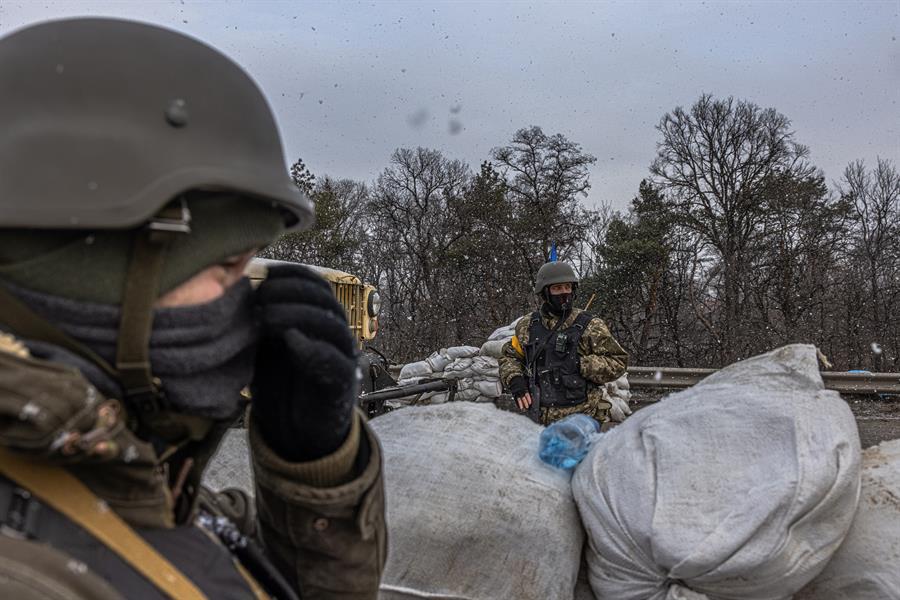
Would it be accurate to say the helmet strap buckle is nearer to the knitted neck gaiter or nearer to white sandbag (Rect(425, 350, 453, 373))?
the knitted neck gaiter

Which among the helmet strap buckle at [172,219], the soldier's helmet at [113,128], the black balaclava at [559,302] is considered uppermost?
the soldier's helmet at [113,128]

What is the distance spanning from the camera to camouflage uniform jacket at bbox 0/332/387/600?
0.63 metres

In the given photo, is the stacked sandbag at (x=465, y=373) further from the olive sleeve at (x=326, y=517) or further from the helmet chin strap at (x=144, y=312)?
the helmet chin strap at (x=144, y=312)

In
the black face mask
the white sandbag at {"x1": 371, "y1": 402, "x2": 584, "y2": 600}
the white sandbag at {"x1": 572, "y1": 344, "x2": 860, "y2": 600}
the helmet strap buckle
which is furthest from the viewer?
the black face mask

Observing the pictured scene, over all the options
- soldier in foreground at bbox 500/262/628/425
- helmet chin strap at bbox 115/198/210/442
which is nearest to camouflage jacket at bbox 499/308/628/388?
soldier in foreground at bbox 500/262/628/425

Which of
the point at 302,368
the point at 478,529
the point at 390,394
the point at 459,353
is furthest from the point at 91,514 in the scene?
the point at 459,353

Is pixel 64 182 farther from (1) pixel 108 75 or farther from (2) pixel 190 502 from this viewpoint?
(2) pixel 190 502

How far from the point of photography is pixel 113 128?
77cm

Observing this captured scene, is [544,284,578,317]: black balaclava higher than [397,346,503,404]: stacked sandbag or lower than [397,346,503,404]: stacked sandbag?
higher

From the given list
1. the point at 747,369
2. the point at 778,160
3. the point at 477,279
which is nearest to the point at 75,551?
the point at 747,369

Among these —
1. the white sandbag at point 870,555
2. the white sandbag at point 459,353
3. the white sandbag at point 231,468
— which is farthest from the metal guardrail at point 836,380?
the white sandbag at point 231,468

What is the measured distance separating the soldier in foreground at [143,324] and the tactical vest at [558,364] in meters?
3.56

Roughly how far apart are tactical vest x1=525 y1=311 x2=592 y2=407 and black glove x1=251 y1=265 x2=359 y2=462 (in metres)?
3.57

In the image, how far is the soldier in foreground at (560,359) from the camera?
14.4 feet
